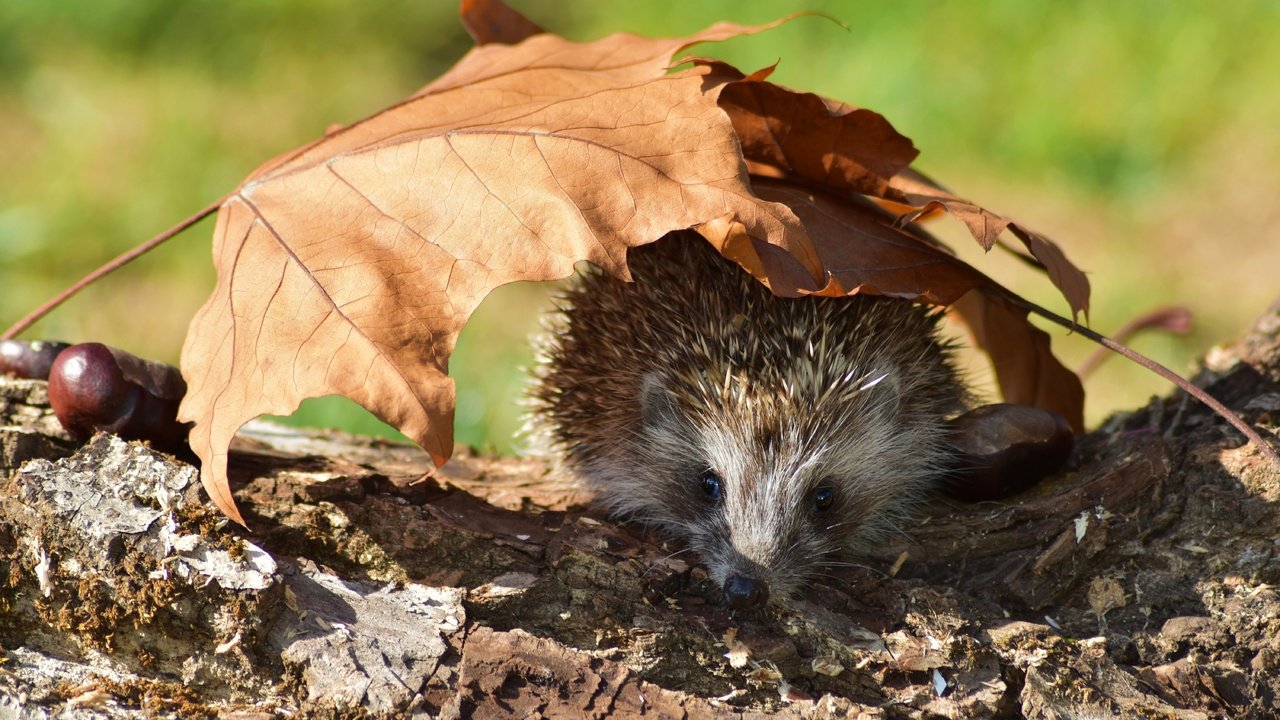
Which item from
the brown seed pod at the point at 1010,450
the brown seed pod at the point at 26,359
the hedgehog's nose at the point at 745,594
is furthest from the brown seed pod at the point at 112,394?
the brown seed pod at the point at 1010,450

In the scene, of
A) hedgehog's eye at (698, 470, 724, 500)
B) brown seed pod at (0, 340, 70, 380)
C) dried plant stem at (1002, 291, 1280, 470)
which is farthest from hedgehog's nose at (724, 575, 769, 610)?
brown seed pod at (0, 340, 70, 380)

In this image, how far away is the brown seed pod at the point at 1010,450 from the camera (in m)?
2.36

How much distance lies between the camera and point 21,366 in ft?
7.83

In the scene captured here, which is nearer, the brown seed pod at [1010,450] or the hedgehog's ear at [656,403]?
A: the brown seed pod at [1010,450]

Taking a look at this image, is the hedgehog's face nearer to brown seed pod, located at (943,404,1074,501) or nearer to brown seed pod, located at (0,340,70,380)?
brown seed pod, located at (943,404,1074,501)

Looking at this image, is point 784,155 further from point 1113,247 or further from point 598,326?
point 1113,247

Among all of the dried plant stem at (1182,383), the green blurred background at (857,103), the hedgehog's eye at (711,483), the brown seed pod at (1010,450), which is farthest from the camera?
the green blurred background at (857,103)

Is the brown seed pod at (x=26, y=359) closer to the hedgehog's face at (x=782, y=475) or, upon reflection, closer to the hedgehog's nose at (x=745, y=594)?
the hedgehog's face at (x=782, y=475)

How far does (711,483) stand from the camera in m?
2.60

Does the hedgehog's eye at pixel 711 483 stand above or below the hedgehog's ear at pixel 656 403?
below

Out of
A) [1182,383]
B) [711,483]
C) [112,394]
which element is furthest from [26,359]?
[1182,383]

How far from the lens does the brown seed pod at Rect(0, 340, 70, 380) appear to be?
A: 2.38 m

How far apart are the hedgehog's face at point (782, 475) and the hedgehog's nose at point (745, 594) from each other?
0.13 metres

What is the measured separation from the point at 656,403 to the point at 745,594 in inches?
26.5
